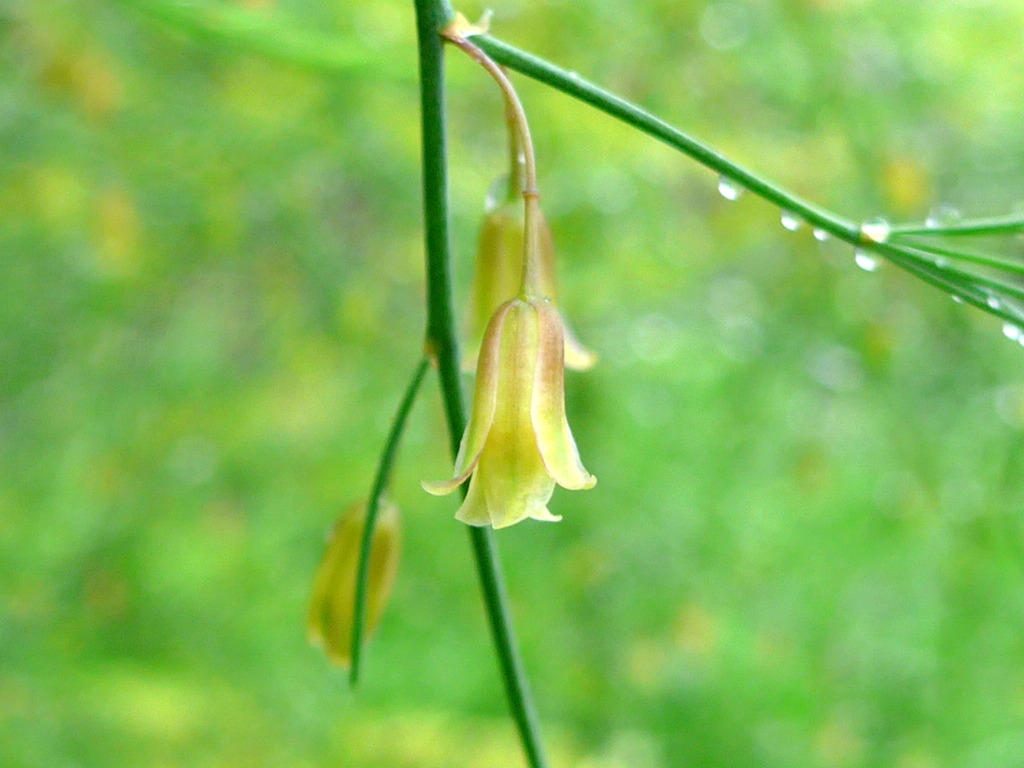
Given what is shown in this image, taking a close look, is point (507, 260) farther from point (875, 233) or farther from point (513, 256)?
point (875, 233)

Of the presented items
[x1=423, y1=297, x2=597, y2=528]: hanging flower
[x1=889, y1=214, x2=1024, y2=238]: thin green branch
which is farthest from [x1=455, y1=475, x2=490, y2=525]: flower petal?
[x1=889, y1=214, x2=1024, y2=238]: thin green branch

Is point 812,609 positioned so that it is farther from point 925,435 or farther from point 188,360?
point 188,360

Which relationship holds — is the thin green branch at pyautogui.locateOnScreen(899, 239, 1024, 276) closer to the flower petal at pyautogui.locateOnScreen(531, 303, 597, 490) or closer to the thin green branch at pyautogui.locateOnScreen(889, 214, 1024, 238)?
the thin green branch at pyautogui.locateOnScreen(889, 214, 1024, 238)

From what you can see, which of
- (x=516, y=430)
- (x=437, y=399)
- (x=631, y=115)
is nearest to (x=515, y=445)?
(x=516, y=430)

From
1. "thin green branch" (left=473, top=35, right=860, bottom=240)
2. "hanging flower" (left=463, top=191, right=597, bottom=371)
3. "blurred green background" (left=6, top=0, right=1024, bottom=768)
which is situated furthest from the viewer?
"blurred green background" (left=6, top=0, right=1024, bottom=768)

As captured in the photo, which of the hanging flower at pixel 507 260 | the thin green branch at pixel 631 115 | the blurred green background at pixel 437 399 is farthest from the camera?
the blurred green background at pixel 437 399

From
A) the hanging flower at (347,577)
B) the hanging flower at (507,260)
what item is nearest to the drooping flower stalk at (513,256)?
the hanging flower at (507,260)

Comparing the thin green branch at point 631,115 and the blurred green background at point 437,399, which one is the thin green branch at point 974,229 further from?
the blurred green background at point 437,399
